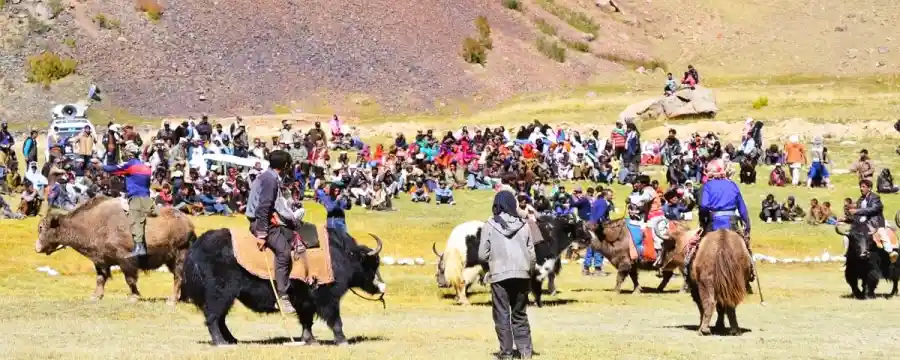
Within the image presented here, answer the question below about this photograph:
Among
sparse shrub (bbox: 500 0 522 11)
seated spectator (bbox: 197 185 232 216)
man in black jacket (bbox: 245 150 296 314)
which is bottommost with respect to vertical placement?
seated spectator (bbox: 197 185 232 216)

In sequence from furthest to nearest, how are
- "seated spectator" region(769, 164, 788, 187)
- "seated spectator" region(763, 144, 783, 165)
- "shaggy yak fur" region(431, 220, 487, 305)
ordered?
"seated spectator" region(763, 144, 783, 165) < "seated spectator" region(769, 164, 788, 187) < "shaggy yak fur" region(431, 220, 487, 305)

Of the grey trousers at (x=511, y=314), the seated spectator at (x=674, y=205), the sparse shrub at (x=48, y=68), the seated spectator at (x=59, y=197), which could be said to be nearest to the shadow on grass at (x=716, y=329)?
the grey trousers at (x=511, y=314)

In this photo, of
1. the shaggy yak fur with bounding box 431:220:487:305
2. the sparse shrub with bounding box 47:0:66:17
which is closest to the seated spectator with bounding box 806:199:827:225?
the shaggy yak fur with bounding box 431:220:487:305

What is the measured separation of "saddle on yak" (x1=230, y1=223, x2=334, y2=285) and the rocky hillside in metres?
47.0

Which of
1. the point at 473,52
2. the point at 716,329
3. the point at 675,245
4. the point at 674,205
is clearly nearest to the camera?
the point at 716,329

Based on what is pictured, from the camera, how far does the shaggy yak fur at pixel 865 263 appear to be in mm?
24172

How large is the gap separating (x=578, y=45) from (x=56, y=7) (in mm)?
29169

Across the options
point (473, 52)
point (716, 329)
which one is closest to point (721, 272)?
point (716, 329)

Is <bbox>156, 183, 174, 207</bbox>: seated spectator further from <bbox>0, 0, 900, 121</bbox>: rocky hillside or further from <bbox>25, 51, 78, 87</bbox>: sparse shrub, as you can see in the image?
<bbox>25, 51, 78, 87</bbox>: sparse shrub

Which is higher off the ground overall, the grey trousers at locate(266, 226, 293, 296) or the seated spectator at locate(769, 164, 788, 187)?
the grey trousers at locate(266, 226, 293, 296)

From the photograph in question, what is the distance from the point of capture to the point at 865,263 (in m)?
24.2

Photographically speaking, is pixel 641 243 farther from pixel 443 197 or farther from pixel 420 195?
pixel 420 195

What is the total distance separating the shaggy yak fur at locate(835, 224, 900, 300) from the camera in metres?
24.2

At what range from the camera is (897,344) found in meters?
16.9
